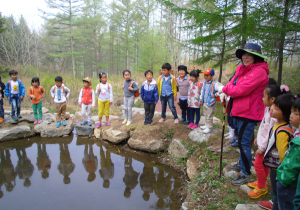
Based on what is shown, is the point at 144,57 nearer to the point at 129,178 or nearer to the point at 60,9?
the point at 60,9

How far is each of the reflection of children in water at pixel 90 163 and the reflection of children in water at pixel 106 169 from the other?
0.49ft

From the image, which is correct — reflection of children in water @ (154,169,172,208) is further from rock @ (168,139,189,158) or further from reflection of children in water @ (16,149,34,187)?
reflection of children in water @ (16,149,34,187)

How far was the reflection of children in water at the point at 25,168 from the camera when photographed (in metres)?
3.45

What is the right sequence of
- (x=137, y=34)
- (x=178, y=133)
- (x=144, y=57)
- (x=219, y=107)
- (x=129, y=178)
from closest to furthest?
1. (x=129, y=178)
2. (x=178, y=133)
3. (x=219, y=107)
4. (x=144, y=57)
5. (x=137, y=34)

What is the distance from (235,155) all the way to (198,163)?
2.41 ft

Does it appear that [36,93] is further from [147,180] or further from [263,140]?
[263,140]

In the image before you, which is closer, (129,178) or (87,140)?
(129,178)

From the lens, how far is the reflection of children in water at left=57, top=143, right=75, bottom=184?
3584mm

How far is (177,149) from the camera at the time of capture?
4.27m

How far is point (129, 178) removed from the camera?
3.53 m

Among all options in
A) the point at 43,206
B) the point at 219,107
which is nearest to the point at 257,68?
the point at 43,206

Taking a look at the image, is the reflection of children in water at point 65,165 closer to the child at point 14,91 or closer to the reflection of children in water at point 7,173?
the reflection of children in water at point 7,173

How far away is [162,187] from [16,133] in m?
5.00

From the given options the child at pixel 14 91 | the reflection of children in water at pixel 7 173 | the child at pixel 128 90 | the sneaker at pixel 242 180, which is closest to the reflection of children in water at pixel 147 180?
the sneaker at pixel 242 180
